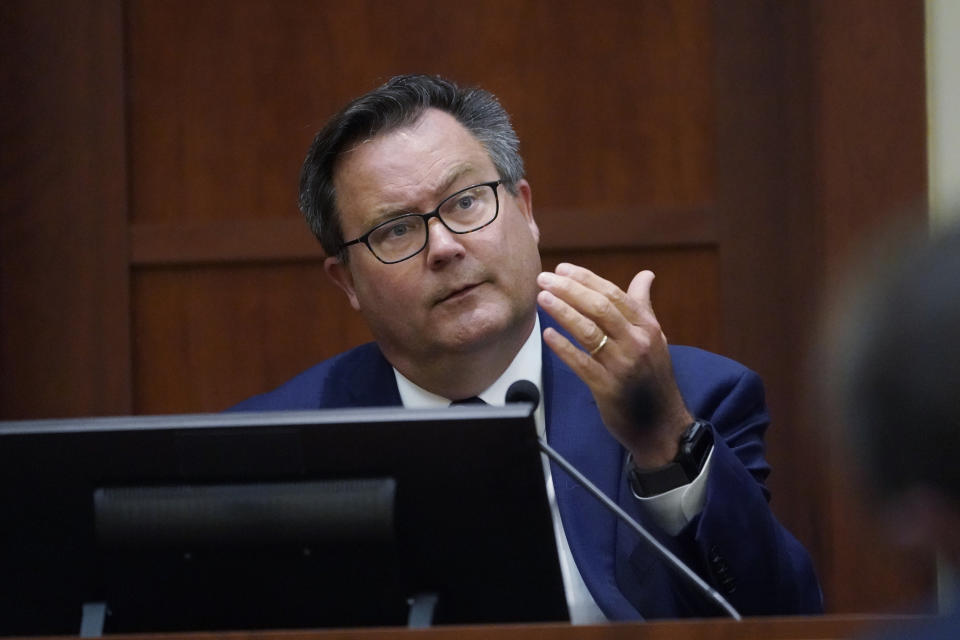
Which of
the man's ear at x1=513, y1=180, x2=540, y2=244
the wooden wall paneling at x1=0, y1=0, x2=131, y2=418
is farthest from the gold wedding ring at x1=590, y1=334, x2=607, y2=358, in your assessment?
the wooden wall paneling at x1=0, y1=0, x2=131, y2=418

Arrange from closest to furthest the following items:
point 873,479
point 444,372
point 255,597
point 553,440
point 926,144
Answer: point 873,479 < point 255,597 < point 553,440 < point 444,372 < point 926,144

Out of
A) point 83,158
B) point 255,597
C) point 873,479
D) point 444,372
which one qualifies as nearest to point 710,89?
point 444,372

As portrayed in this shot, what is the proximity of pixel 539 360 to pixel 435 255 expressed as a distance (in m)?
0.25

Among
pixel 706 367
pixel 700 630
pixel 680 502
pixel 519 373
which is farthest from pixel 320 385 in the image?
pixel 700 630

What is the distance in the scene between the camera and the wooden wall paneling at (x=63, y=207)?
2.50m

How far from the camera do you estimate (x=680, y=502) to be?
1515 millimetres

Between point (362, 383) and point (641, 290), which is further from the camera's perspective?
point (362, 383)

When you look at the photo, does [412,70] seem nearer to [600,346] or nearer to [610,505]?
A: [600,346]

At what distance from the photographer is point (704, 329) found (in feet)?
7.99

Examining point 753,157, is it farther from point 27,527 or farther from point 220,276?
point 27,527

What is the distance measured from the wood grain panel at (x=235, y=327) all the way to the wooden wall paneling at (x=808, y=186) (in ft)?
0.66

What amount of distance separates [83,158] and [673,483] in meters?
1.54

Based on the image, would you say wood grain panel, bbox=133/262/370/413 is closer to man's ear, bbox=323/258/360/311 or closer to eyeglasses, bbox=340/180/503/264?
man's ear, bbox=323/258/360/311

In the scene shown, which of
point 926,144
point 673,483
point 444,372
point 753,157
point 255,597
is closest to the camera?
point 255,597
